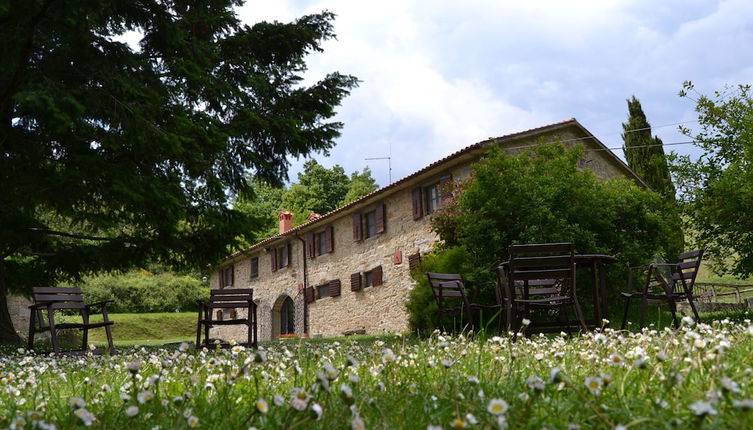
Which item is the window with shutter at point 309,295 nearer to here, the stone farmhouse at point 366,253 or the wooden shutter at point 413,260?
the stone farmhouse at point 366,253

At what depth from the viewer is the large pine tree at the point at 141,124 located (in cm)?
933

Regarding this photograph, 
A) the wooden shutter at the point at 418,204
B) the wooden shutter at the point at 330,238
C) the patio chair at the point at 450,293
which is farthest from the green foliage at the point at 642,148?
the patio chair at the point at 450,293

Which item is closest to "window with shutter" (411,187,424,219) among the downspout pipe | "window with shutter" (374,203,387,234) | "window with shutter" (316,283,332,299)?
"window with shutter" (374,203,387,234)

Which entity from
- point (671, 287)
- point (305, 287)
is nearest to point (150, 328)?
point (305, 287)

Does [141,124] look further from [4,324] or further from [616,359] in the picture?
[616,359]

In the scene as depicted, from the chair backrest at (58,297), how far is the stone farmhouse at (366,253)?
22.6 ft

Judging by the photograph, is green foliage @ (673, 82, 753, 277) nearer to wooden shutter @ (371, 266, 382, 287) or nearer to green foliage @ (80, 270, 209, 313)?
wooden shutter @ (371, 266, 382, 287)

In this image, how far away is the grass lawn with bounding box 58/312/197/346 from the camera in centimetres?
2936

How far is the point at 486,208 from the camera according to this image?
→ 42.2ft

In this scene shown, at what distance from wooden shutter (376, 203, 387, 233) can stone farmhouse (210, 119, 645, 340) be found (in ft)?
0.11

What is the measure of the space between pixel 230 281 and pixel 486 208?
23.6 meters

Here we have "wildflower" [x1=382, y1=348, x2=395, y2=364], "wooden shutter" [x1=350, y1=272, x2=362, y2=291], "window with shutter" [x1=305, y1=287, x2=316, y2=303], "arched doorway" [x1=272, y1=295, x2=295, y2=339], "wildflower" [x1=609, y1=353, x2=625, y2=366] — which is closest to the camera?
"wildflower" [x1=609, y1=353, x2=625, y2=366]

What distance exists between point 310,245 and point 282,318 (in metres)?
5.10

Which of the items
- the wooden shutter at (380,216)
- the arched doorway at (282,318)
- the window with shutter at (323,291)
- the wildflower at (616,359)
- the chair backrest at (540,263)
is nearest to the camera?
the wildflower at (616,359)
